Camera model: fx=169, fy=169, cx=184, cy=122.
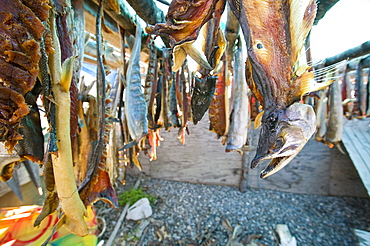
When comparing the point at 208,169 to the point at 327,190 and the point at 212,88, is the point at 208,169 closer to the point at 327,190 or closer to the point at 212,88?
the point at 327,190

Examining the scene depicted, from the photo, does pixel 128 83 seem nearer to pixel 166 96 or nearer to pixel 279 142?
pixel 166 96

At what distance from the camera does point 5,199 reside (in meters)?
2.00

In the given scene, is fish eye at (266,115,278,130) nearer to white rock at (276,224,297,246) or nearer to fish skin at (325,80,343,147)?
fish skin at (325,80,343,147)

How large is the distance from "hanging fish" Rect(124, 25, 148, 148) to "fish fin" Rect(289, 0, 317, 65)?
82 cm

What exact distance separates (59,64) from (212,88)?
0.59 metres

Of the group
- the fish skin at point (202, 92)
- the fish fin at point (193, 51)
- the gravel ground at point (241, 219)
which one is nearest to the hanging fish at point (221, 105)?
the fish skin at point (202, 92)

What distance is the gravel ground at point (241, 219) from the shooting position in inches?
94.5

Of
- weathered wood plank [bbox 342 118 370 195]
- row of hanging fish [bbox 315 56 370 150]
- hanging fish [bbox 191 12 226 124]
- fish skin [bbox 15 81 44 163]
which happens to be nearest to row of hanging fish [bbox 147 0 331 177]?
hanging fish [bbox 191 12 226 124]

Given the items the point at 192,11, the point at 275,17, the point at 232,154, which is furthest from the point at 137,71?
the point at 232,154

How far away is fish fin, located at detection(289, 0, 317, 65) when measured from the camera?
383 millimetres

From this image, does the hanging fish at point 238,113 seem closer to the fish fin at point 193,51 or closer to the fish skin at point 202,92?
the fish skin at point 202,92

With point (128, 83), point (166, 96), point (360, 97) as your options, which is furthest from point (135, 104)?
point (360, 97)

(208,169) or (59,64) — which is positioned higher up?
(59,64)

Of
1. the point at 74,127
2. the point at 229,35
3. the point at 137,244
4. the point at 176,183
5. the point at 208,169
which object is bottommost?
the point at 137,244
